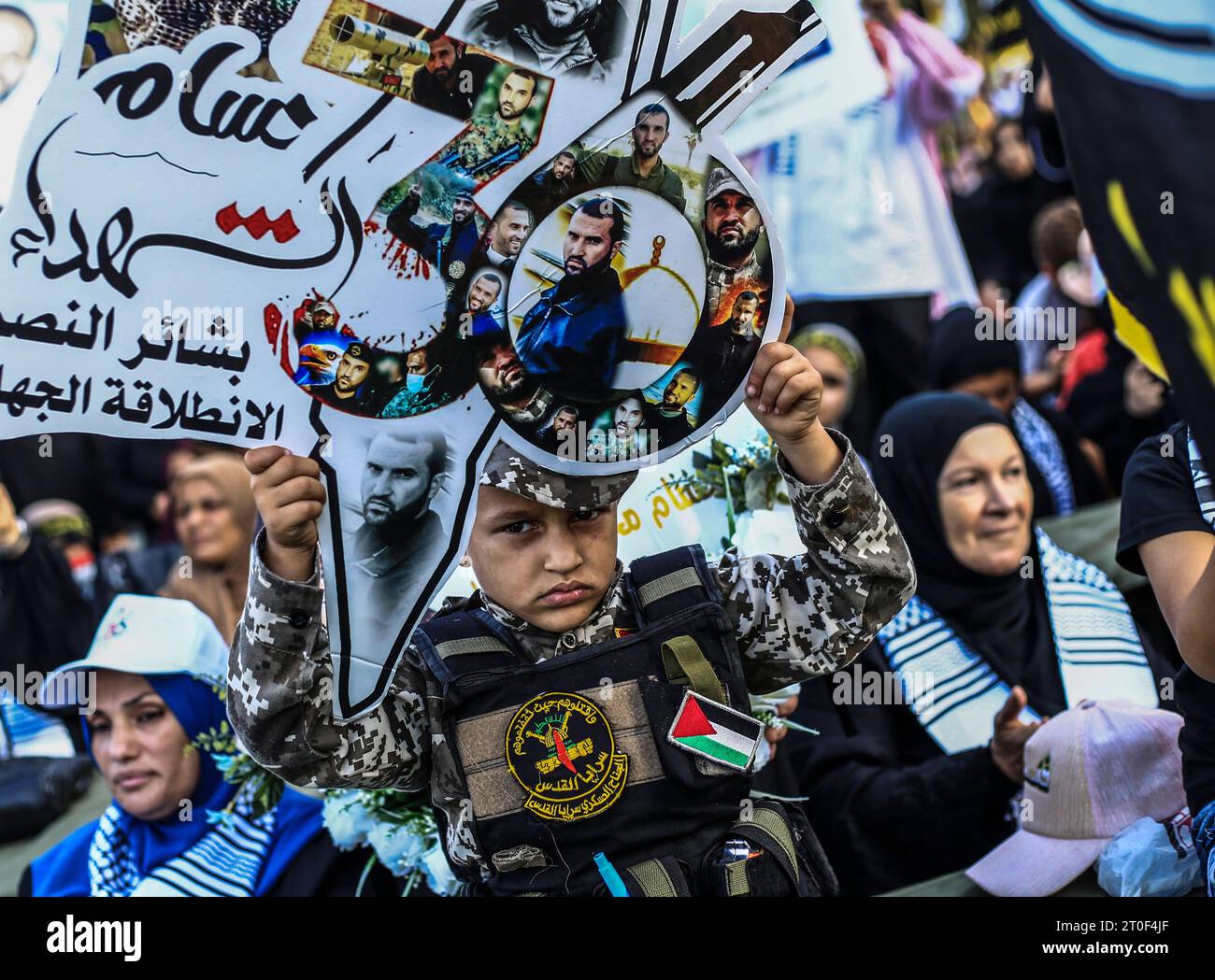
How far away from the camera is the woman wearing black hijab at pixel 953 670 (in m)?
3.46

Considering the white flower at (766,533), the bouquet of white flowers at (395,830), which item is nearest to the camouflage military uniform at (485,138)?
the white flower at (766,533)

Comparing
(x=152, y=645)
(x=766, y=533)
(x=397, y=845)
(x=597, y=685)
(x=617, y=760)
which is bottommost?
(x=397, y=845)

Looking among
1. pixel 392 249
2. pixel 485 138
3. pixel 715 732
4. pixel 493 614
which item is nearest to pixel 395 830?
pixel 493 614

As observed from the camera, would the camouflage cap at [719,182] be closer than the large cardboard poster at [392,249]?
No

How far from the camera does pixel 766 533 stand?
290 cm

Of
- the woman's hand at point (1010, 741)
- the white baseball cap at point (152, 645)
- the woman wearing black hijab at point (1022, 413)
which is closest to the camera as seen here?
the woman's hand at point (1010, 741)

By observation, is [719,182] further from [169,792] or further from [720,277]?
[169,792]

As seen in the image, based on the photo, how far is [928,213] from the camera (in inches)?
230

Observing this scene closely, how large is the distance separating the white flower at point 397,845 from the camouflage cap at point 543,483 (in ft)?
3.07

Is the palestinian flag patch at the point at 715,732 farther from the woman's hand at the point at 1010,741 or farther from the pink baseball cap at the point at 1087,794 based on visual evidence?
the woman's hand at the point at 1010,741

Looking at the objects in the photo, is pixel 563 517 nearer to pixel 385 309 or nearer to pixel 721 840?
pixel 385 309

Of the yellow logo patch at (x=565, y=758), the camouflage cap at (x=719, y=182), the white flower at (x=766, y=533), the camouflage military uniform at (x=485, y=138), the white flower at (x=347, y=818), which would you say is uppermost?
the camouflage military uniform at (x=485, y=138)

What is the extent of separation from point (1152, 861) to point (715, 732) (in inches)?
40.5

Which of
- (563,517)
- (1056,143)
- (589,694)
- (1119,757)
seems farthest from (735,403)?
(1056,143)
